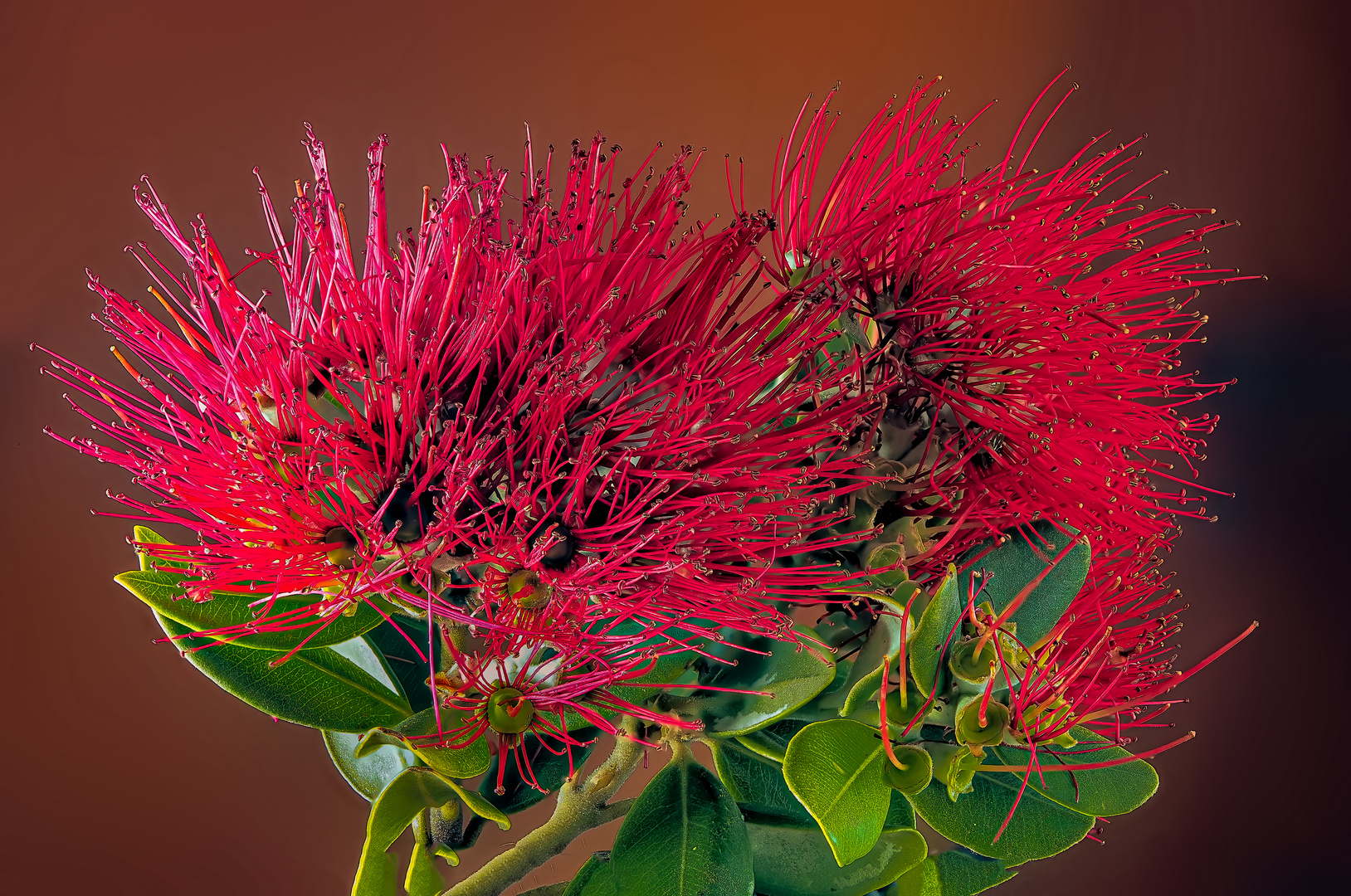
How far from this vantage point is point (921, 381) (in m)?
0.54

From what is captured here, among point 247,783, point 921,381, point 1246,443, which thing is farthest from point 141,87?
point 1246,443

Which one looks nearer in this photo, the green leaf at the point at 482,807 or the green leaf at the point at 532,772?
the green leaf at the point at 482,807

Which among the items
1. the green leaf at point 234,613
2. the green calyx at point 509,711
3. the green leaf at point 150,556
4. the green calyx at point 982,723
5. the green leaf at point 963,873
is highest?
the green leaf at point 150,556

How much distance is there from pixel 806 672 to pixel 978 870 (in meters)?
0.21

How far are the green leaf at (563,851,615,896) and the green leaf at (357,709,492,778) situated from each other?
8 centimetres

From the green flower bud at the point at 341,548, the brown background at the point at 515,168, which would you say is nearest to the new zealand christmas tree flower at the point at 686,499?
the green flower bud at the point at 341,548

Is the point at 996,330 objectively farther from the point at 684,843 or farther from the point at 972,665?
the point at 684,843

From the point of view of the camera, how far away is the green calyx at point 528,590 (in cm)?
46

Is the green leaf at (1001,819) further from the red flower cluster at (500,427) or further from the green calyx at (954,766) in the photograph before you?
the red flower cluster at (500,427)

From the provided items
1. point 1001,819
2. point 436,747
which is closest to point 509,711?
point 436,747

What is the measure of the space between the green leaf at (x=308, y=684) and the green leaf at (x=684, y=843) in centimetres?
14

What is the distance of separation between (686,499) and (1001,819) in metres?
0.24

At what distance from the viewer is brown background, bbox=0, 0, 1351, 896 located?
39.1 inches

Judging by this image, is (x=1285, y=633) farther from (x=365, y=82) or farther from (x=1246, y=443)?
(x=365, y=82)
